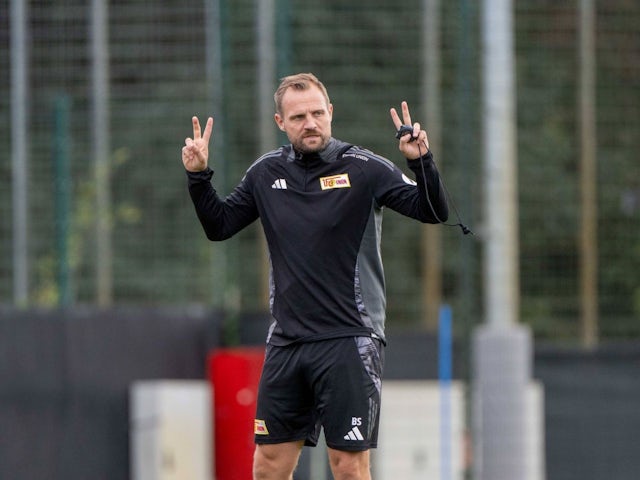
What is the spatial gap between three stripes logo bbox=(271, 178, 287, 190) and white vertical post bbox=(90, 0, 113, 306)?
5.41 metres

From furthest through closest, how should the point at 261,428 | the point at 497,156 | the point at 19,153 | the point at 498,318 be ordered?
the point at 19,153
the point at 497,156
the point at 498,318
the point at 261,428

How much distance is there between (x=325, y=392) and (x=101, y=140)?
573cm

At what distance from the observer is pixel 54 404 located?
11.0 metres

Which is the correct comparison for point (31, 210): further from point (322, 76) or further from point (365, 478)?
point (365, 478)

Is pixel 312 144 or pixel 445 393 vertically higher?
pixel 312 144

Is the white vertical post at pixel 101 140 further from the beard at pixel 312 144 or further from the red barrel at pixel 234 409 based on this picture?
the beard at pixel 312 144

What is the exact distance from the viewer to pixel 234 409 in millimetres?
10844

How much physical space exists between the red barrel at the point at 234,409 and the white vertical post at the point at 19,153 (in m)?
1.61

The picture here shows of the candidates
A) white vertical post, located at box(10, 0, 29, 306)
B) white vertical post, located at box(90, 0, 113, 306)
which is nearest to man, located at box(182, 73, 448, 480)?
white vertical post, located at box(90, 0, 113, 306)

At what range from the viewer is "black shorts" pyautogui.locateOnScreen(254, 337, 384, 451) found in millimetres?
6172

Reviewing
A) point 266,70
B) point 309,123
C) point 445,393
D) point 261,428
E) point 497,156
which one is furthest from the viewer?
point 266,70

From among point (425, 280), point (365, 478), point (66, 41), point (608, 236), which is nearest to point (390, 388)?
point (425, 280)

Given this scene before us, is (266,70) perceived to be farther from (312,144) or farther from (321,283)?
(321,283)

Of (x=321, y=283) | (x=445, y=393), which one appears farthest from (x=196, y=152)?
(x=445, y=393)
